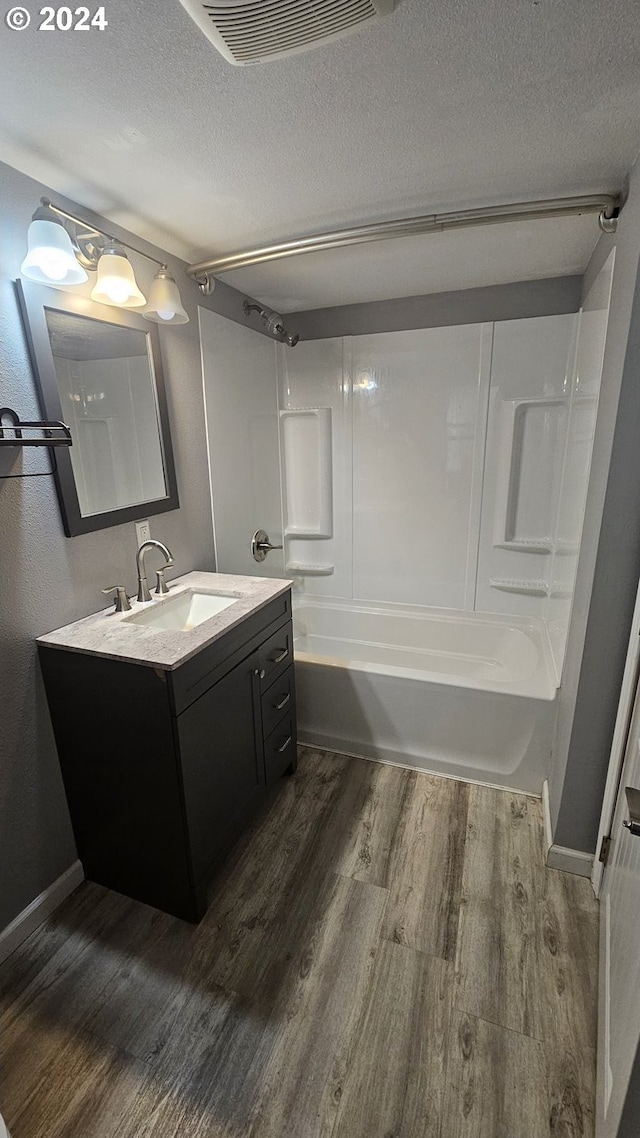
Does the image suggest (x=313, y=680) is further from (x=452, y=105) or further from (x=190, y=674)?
(x=452, y=105)

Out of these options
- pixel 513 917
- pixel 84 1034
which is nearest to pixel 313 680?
pixel 513 917

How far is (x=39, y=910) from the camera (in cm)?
151

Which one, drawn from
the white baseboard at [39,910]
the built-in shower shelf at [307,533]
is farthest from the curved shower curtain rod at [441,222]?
the white baseboard at [39,910]

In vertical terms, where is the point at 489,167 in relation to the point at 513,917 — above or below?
above

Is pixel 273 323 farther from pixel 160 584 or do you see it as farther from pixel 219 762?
pixel 219 762

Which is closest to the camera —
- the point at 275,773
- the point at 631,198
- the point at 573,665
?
the point at 631,198

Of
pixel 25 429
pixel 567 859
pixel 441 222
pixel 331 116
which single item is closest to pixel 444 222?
pixel 441 222

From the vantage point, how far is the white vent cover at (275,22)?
807mm

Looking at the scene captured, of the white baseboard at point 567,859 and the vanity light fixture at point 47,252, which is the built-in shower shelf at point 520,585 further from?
the vanity light fixture at point 47,252

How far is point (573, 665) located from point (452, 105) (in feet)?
5.37

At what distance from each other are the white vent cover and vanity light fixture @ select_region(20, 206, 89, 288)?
603 mm

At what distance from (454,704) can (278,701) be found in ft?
2.55

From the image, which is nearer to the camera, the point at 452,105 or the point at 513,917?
the point at 452,105

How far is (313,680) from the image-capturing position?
2281mm
